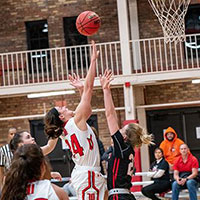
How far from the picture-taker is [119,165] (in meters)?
5.49

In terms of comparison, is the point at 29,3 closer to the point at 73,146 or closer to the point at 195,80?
the point at 195,80

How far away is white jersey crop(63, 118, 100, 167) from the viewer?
557 cm

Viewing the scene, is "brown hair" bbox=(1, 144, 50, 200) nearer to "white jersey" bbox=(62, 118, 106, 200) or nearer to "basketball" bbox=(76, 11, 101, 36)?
"white jersey" bbox=(62, 118, 106, 200)

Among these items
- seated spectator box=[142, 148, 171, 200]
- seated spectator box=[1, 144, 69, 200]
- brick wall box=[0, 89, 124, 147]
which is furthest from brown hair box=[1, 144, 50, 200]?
brick wall box=[0, 89, 124, 147]

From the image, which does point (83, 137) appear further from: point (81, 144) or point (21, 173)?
point (21, 173)

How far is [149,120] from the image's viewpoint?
17.0 m

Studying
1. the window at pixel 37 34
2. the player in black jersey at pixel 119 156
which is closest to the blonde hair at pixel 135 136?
the player in black jersey at pixel 119 156

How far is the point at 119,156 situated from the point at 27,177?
6.56 feet

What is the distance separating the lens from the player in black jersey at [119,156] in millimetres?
5469

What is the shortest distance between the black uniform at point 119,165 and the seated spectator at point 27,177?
1835 millimetres

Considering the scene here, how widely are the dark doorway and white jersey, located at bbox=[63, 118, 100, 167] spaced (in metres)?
11.2

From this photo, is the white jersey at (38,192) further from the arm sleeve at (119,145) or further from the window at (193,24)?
the window at (193,24)

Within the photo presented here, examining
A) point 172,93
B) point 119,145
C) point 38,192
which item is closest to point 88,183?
point 119,145

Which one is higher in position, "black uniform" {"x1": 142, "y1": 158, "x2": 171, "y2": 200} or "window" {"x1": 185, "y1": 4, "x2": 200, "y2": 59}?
"window" {"x1": 185, "y1": 4, "x2": 200, "y2": 59}
